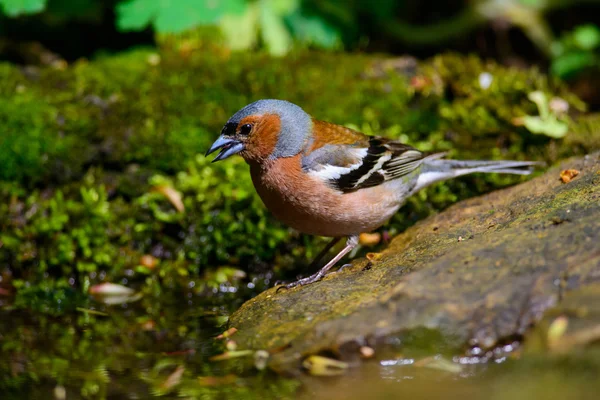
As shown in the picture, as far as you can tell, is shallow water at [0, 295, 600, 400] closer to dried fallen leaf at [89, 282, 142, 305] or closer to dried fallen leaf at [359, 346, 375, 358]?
dried fallen leaf at [359, 346, 375, 358]

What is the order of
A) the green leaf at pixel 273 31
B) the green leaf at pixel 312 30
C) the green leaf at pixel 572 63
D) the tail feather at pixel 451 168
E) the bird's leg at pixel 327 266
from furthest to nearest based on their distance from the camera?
the green leaf at pixel 572 63 → the green leaf at pixel 312 30 → the green leaf at pixel 273 31 → the tail feather at pixel 451 168 → the bird's leg at pixel 327 266

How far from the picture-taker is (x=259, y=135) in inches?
176

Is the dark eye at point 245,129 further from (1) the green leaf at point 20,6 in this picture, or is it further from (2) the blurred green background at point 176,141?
(1) the green leaf at point 20,6

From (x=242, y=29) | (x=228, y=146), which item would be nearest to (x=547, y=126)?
(x=228, y=146)

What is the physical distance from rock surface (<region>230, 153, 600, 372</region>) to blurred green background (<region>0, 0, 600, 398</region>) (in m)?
0.47

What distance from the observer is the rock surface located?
9.73 ft

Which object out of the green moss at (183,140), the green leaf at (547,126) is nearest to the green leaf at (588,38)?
the green moss at (183,140)

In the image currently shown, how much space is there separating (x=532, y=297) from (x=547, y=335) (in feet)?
0.62

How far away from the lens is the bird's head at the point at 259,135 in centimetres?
446

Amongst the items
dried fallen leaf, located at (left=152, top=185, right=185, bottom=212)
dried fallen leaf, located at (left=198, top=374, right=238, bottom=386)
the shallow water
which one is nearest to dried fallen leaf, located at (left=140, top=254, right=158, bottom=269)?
dried fallen leaf, located at (left=152, top=185, right=185, bottom=212)

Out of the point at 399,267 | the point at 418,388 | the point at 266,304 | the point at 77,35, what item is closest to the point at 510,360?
the point at 418,388

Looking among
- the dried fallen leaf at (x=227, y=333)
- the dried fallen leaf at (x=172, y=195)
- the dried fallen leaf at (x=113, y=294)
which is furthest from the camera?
the dried fallen leaf at (x=172, y=195)

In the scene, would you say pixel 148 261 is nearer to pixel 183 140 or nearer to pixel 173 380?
pixel 183 140

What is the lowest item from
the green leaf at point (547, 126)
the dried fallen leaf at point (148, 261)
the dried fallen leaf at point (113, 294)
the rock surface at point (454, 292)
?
the dried fallen leaf at point (113, 294)
